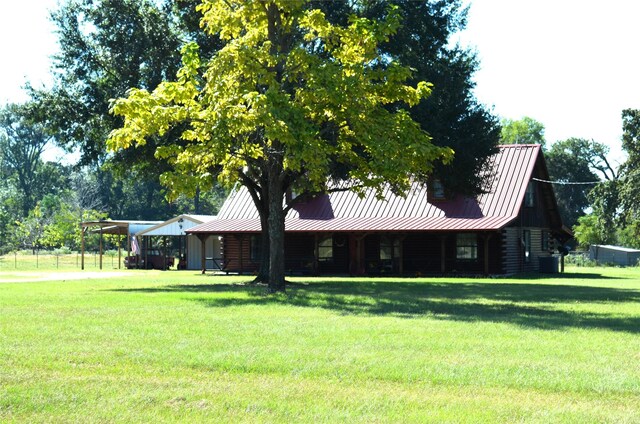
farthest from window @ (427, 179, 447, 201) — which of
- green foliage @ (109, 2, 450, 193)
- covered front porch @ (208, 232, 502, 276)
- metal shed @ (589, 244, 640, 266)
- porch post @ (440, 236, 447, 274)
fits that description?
metal shed @ (589, 244, 640, 266)

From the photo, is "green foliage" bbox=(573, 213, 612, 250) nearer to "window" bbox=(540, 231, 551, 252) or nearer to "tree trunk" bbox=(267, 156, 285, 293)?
"window" bbox=(540, 231, 551, 252)

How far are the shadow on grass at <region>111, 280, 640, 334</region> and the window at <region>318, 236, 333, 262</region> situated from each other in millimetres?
13069

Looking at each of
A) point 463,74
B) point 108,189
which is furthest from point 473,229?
point 108,189

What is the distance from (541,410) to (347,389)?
2.17 meters

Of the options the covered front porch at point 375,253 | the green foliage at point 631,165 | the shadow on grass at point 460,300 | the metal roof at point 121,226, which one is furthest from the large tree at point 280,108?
the green foliage at point 631,165

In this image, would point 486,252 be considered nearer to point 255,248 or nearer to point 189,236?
point 255,248

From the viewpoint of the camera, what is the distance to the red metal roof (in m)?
41.7

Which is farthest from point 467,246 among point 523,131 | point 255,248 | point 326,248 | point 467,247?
point 523,131

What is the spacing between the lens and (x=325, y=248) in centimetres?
4631

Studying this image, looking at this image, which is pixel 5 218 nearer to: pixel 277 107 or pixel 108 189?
pixel 108 189

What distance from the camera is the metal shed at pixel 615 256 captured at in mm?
64562

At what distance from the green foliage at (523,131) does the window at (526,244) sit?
167ft

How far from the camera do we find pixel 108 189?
358ft

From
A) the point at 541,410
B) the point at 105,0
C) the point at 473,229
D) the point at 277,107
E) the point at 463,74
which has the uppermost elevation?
the point at 105,0
